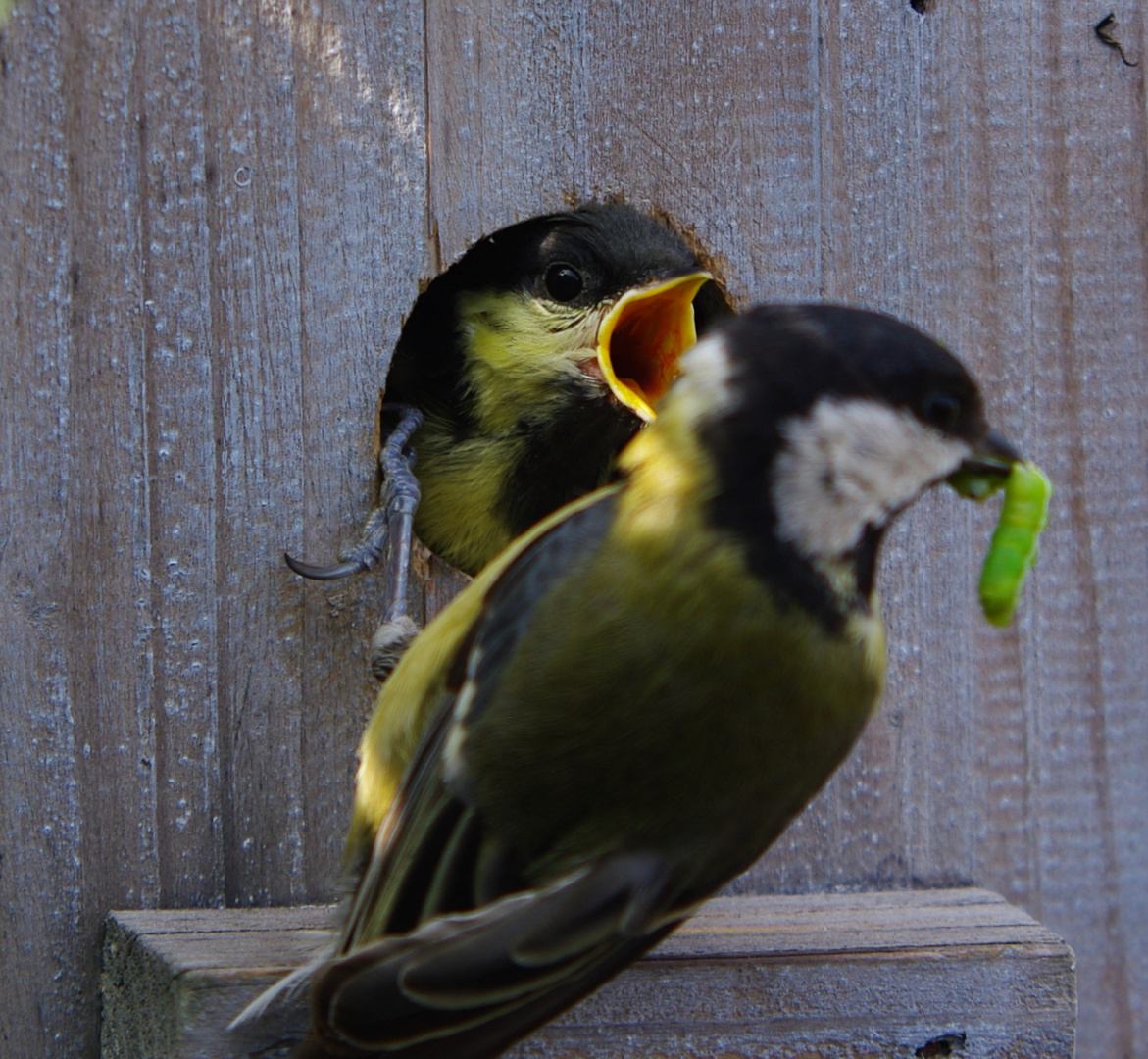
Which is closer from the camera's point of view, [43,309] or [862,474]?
[862,474]

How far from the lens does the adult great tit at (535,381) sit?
1.84 metres

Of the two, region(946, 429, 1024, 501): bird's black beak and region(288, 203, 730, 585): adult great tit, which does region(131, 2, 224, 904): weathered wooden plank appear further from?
region(946, 429, 1024, 501): bird's black beak

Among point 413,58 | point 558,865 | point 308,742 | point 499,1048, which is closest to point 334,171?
point 413,58

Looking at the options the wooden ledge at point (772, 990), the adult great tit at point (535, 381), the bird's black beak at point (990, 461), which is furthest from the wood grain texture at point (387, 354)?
the bird's black beak at point (990, 461)

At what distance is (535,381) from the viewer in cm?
192

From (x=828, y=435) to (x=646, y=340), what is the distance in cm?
86

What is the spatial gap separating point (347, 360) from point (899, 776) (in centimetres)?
73

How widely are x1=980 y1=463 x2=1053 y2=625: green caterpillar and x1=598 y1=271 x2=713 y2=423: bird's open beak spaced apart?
0.61 m

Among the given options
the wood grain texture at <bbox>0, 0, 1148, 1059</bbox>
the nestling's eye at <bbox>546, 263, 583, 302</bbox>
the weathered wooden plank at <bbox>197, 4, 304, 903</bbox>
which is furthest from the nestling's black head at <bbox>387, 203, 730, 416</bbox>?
the weathered wooden plank at <bbox>197, 4, 304, 903</bbox>

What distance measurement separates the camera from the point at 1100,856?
1.61m

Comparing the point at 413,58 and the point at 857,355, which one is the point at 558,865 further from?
the point at 413,58

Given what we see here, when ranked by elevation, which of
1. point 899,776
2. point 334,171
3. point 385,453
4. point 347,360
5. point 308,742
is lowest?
point 899,776

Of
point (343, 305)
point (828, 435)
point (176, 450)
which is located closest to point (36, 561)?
point (176, 450)

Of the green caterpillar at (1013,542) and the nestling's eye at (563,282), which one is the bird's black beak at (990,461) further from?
the nestling's eye at (563,282)
